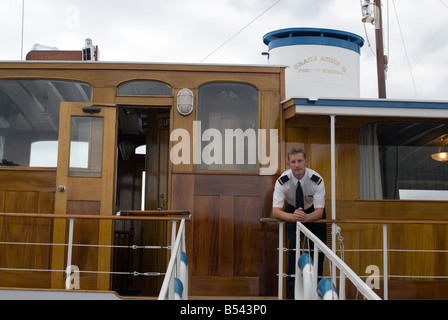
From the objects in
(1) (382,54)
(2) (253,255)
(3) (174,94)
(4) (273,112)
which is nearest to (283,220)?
(2) (253,255)

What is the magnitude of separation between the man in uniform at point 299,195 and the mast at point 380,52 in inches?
237

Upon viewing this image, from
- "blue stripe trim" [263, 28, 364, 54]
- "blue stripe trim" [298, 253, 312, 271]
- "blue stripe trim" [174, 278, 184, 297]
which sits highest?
"blue stripe trim" [263, 28, 364, 54]

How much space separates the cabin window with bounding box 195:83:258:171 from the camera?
6.54 m

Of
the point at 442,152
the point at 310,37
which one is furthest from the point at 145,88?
the point at 442,152

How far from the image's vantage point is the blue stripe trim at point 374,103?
626 cm

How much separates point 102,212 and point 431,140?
13.1 ft

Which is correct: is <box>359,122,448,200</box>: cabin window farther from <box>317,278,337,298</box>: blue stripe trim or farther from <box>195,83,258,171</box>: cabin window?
<box>317,278,337,298</box>: blue stripe trim

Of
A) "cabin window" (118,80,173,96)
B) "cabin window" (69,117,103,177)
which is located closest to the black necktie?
"cabin window" (118,80,173,96)

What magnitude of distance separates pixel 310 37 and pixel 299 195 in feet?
11.8

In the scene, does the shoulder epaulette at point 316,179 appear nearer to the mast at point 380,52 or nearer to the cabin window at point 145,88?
the cabin window at point 145,88

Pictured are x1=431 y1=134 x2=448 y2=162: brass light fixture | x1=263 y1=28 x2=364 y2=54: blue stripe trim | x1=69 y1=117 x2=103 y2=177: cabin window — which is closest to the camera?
x1=69 y1=117 x2=103 y2=177: cabin window

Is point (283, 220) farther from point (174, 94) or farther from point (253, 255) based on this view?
point (174, 94)

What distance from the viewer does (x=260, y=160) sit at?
21.5ft

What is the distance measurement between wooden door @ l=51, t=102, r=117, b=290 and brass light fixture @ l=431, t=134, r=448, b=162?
383 cm
